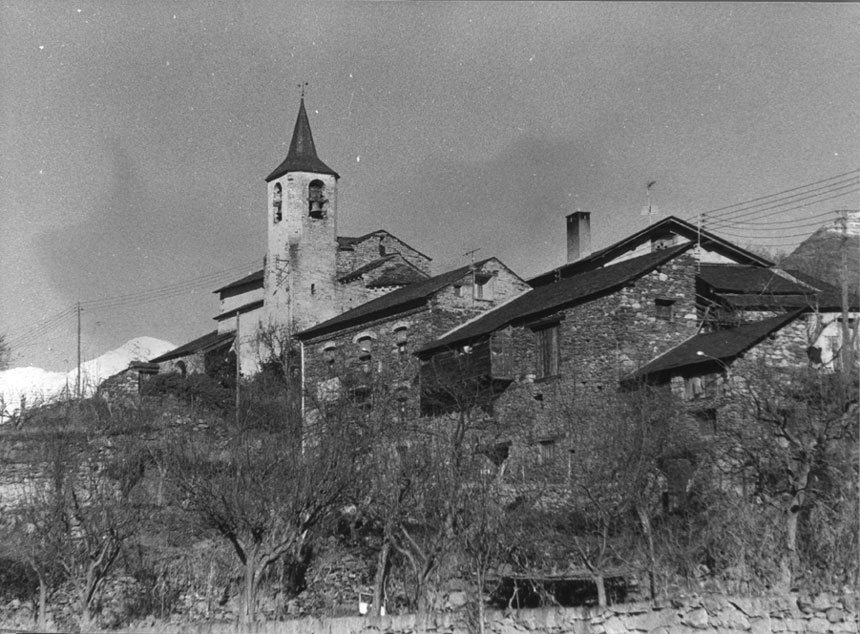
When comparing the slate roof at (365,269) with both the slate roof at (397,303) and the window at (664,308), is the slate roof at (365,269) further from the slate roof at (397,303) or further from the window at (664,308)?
the window at (664,308)

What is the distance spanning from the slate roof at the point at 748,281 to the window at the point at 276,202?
89.8 feet

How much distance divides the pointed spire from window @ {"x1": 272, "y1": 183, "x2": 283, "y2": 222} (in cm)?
65

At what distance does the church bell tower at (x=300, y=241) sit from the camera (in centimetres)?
5634

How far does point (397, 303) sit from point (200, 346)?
867 inches

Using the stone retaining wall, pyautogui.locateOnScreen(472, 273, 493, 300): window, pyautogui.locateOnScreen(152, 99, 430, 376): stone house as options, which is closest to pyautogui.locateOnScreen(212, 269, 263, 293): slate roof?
pyautogui.locateOnScreen(152, 99, 430, 376): stone house

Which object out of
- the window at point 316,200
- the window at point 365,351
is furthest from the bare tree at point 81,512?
the window at point 316,200

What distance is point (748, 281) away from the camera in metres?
36.0

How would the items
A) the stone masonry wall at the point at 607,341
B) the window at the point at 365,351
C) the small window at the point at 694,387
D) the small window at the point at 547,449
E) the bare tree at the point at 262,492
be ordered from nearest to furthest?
the bare tree at the point at 262,492, the small window at the point at 694,387, the small window at the point at 547,449, the stone masonry wall at the point at 607,341, the window at the point at 365,351

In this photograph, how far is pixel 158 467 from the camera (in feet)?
98.7

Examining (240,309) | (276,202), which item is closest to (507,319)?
(276,202)

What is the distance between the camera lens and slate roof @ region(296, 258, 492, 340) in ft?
138

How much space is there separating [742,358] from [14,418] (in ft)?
80.1

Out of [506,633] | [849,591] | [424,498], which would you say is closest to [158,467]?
[424,498]

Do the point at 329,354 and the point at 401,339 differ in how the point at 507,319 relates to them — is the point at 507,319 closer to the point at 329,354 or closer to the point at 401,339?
the point at 401,339
